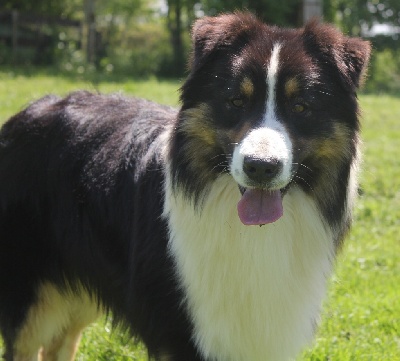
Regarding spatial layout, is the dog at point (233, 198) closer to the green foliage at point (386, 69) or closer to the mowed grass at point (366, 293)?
the mowed grass at point (366, 293)

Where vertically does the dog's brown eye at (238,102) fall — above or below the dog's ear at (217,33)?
below

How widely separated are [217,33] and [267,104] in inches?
21.8

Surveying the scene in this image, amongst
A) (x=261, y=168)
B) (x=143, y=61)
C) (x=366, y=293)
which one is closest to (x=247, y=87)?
(x=261, y=168)

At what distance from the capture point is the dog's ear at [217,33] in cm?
370

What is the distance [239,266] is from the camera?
147 inches

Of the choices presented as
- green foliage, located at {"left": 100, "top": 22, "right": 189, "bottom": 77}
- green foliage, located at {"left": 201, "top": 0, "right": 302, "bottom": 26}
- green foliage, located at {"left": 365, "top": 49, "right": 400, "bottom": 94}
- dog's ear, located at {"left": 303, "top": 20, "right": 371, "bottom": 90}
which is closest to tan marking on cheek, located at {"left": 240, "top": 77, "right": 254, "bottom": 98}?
dog's ear, located at {"left": 303, "top": 20, "right": 371, "bottom": 90}

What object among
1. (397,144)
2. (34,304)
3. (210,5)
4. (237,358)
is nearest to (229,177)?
(237,358)

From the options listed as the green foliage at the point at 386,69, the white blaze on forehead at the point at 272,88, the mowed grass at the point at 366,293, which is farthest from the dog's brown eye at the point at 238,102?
the green foliage at the point at 386,69

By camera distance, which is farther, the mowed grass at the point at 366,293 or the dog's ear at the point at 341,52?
the mowed grass at the point at 366,293

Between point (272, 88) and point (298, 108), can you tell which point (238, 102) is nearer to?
point (272, 88)

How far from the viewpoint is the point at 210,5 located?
24.5m

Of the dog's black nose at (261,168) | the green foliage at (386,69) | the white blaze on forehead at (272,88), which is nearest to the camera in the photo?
the dog's black nose at (261,168)

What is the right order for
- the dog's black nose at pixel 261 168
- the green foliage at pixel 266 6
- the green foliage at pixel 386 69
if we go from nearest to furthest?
the dog's black nose at pixel 261 168
the green foliage at pixel 266 6
the green foliage at pixel 386 69

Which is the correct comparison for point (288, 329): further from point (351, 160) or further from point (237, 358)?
point (351, 160)
